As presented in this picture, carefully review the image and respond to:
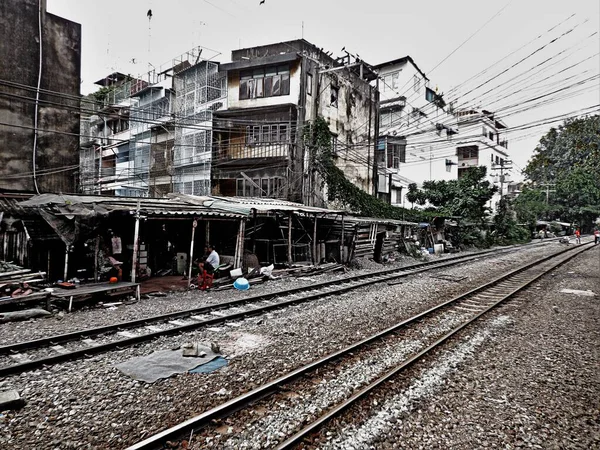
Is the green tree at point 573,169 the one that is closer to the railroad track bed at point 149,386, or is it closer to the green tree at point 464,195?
the green tree at point 464,195

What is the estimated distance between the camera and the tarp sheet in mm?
5846

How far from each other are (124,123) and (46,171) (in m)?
18.1

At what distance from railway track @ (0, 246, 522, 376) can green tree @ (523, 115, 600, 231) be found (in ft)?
186

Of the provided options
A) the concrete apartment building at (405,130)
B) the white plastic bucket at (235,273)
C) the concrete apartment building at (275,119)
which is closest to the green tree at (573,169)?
the concrete apartment building at (405,130)

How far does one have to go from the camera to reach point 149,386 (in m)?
5.50

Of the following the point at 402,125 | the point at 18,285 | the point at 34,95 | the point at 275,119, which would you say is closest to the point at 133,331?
the point at 18,285

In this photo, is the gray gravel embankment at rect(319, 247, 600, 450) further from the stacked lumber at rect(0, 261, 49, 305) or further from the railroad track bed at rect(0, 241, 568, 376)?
the stacked lumber at rect(0, 261, 49, 305)

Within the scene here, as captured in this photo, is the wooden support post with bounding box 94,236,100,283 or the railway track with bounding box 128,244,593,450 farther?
the wooden support post with bounding box 94,236,100,283

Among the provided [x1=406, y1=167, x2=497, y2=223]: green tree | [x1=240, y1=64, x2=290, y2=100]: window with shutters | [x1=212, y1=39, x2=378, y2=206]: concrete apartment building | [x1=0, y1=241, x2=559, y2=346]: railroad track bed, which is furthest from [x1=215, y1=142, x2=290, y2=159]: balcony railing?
[x1=406, y1=167, x2=497, y2=223]: green tree

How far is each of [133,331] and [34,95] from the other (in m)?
16.4

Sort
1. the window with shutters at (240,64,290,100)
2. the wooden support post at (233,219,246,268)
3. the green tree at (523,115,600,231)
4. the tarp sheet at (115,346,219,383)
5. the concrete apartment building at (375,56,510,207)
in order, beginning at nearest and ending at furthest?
the tarp sheet at (115,346,219,383) < the wooden support post at (233,219,246,268) < the window with shutters at (240,64,290,100) < the concrete apartment building at (375,56,510,207) < the green tree at (523,115,600,231)

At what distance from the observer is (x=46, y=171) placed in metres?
18.7

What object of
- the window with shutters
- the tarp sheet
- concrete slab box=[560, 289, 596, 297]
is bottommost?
the tarp sheet

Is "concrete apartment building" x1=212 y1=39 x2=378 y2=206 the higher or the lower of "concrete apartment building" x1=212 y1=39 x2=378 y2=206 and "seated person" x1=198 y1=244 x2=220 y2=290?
the higher
